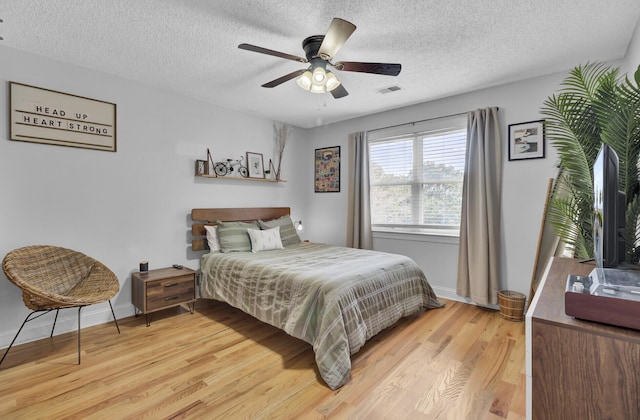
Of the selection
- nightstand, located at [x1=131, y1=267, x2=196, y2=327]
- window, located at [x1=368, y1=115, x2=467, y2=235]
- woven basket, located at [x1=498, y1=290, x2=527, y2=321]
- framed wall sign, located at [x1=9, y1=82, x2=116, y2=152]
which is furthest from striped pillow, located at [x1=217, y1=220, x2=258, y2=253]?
woven basket, located at [x1=498, y1=290, x2=527, y2=321]

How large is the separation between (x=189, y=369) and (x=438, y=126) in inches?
144

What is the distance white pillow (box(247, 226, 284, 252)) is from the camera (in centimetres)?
363

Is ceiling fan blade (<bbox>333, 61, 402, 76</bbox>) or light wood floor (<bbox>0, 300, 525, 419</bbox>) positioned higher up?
ceiling fan blade (<bbox>333, 61, 402, 76</bbox>)

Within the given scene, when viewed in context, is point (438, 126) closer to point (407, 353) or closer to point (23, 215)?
point (407, 353)

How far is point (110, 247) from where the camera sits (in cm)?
302

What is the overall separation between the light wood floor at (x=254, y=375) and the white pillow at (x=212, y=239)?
95 cm

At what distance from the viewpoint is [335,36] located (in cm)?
185

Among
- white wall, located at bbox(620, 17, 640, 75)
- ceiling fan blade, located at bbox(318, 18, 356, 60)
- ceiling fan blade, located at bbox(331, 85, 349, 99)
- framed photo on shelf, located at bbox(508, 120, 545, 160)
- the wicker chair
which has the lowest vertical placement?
the wicker chair

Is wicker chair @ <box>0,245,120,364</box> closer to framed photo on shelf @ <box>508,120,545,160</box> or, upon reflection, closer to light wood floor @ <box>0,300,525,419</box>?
light wood floor @ <box>0,300,525,419</box>

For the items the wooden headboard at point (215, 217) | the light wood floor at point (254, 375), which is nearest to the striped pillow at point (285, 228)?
the wooden headboard at point (215, 217)

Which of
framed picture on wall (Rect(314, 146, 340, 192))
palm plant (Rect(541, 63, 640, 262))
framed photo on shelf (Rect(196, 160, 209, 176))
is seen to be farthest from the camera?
framed picture on wall (Rect(314, 146, 340, 192))

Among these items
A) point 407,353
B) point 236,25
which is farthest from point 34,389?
point 236,25

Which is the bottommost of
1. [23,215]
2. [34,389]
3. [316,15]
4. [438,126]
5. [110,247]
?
[34,389]

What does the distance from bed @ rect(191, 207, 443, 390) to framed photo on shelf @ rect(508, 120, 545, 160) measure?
1669mm
